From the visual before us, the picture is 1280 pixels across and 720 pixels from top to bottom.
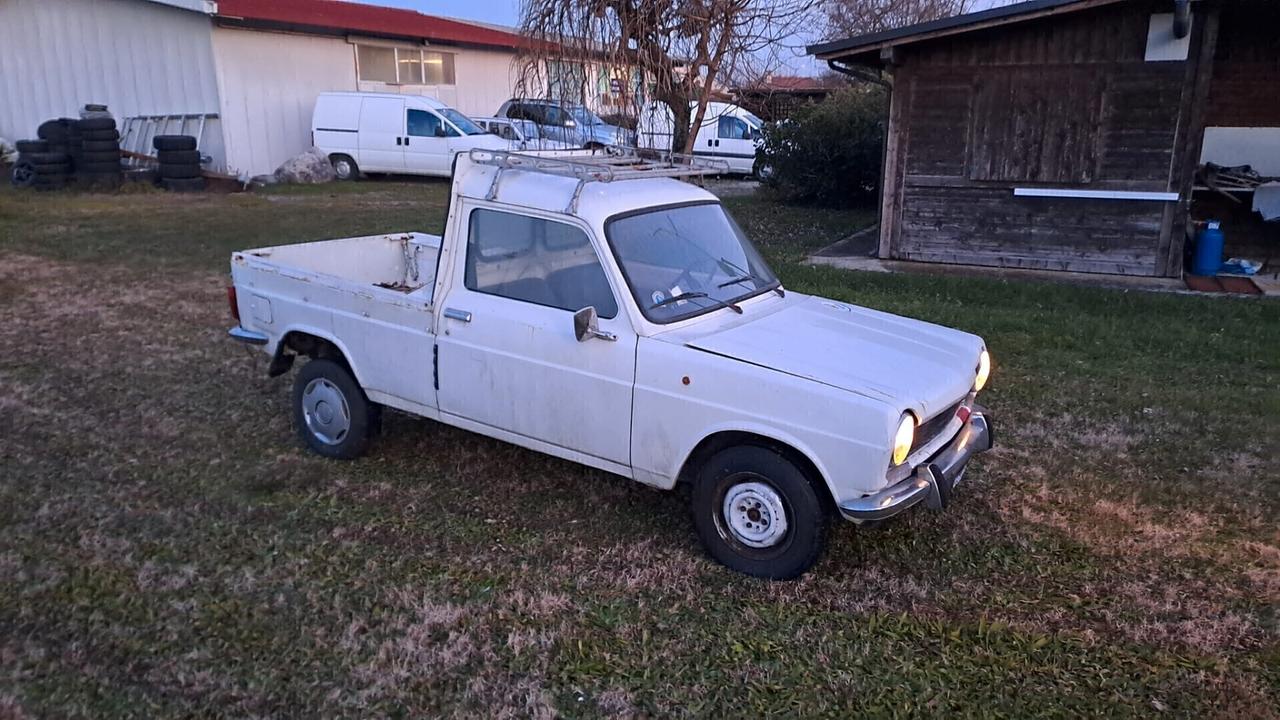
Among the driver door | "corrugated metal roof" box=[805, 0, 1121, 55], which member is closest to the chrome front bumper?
"corrugated metal roof" box=[805, 0, 1121, 55]

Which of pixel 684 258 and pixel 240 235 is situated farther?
pixel 240 235

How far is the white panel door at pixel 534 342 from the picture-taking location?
4465mm

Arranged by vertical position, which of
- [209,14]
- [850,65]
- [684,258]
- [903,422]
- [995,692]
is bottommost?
[995,692]

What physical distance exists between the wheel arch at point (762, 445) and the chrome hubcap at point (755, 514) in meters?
0.17

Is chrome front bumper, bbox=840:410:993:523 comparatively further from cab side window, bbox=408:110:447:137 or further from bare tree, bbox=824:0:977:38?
bare tree, bbox=824:0:977:38

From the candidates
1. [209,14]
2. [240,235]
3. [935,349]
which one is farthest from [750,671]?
[209,14]

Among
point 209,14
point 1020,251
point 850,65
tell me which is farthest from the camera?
point 209,14

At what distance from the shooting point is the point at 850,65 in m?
12.5

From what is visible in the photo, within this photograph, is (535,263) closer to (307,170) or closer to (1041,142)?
(1041,142)

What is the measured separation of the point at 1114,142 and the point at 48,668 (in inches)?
437

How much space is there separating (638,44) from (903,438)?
8093 millimetres

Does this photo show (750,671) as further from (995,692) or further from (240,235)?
(240,235)

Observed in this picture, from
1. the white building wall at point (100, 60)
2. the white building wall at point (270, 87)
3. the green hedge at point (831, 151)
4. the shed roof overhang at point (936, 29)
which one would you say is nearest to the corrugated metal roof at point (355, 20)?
the white building wall at point (270, 87)

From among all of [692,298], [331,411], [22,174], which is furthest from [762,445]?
[22,174]
